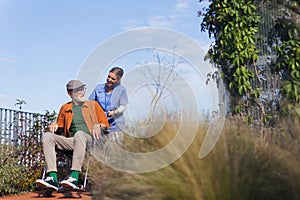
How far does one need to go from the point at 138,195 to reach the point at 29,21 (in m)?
3.88

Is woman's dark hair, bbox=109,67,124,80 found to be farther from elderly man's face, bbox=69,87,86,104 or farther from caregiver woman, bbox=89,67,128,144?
elderly man's face, bbox=69,87,86,104

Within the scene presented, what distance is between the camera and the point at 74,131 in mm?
5391

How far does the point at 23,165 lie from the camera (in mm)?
6832

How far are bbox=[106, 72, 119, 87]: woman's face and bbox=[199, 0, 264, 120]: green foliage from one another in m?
1.11

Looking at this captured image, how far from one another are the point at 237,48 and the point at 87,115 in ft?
5.79

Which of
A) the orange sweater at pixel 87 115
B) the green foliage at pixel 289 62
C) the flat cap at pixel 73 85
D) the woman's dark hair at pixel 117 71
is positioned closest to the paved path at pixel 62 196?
the orange sweater at pixel 87 115

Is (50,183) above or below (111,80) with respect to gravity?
below

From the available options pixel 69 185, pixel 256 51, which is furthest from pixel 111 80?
pixel 256 51

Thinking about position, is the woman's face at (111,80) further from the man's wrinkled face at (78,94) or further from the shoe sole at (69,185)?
the shoe sole at (69,185)

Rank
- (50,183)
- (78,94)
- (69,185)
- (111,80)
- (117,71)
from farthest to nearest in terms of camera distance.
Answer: (78,94) < (111,80) < (117,71) < (50,183) < (69,185)

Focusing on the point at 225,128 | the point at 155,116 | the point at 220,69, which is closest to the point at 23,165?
the point at 220,69

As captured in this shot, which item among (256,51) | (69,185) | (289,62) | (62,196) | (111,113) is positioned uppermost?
(256,51)

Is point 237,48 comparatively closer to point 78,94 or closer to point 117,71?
point 117,71

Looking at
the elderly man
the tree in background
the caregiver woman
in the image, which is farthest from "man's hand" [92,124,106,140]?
the tree in background
